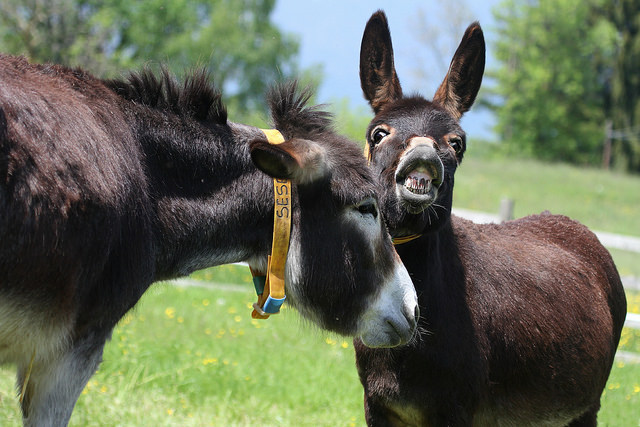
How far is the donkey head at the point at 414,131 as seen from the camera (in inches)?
133

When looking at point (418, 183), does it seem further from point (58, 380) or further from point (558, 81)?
point (558, 81)

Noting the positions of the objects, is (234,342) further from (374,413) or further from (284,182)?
(284,182)

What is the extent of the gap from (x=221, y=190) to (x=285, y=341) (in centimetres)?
483

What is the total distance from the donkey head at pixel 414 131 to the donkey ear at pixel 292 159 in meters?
0.59

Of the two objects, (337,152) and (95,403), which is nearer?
(337,152)

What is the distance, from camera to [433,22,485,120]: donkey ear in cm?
427

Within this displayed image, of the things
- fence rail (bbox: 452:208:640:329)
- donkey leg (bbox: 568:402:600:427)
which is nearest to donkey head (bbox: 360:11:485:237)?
donkey leg (bbox: 568:402:600:427)

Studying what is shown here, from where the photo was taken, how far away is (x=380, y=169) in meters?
3.60

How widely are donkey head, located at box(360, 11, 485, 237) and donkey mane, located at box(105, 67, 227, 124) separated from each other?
3.16 feet

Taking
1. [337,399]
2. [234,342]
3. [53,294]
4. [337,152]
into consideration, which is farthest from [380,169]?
[234,342]

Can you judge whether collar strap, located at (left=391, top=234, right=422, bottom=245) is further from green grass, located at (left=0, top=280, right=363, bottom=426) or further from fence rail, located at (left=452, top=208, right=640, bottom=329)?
fence rail, located at (left=452, top=208, right=640, bottom=329)

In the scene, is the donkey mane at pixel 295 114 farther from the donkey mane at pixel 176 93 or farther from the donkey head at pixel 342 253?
the donkey mane at pixel 176 93

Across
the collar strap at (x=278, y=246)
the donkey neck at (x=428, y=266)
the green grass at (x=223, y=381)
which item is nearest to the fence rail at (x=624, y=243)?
the green grass at (x=223, y=381)

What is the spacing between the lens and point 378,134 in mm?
3783
